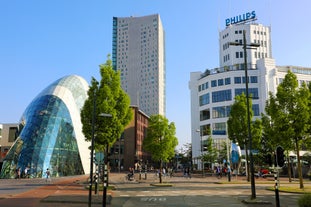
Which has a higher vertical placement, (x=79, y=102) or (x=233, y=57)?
(x=233, y=57)

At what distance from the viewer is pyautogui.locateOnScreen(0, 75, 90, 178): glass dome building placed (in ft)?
172

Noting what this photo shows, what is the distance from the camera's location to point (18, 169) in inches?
1973

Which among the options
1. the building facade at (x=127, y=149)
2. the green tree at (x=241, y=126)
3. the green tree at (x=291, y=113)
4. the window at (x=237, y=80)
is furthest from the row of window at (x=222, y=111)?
the green tree at (x=291, y=113)

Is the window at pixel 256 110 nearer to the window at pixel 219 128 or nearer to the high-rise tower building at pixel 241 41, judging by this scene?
the window at pixel 219 128

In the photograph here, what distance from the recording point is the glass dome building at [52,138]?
52406 mm

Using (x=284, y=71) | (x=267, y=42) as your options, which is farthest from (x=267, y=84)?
(x=267, y=42)

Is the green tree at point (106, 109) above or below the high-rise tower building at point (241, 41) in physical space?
below

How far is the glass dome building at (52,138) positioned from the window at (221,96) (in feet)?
114

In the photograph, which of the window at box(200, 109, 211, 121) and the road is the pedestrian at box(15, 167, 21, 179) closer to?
the road

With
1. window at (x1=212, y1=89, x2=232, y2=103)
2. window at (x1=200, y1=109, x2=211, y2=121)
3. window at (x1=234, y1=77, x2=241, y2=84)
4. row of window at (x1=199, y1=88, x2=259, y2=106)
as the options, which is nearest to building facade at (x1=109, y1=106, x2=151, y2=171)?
window at (x1=200, y1=109, x2=211, y2=121)

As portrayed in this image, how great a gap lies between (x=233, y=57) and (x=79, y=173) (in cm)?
6410

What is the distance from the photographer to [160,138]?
38188 millimetres

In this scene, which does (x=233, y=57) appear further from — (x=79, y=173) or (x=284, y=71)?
(x=79, y=173)

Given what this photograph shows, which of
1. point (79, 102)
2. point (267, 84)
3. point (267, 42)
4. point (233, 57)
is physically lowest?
point (79, 102)
